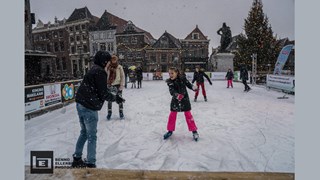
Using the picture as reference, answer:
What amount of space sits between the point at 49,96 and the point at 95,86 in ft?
9.35

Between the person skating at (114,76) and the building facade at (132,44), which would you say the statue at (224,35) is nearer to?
the building facade at (132,44)

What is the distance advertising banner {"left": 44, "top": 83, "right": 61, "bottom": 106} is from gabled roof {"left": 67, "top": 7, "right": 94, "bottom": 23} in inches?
69.1

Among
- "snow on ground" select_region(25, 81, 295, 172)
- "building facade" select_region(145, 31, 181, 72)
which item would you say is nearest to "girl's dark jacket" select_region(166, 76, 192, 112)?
"building facade" select_region(145, 31, 181, 72)

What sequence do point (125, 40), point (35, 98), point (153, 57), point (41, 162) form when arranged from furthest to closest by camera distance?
point (35, 98) < point (153, 57) < point (125, 40) < point (41, 162)

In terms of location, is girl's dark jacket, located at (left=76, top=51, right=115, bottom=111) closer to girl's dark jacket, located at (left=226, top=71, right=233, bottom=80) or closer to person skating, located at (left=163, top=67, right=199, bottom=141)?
person skating, located at (left=163, top=67, right=199, bottom=141)

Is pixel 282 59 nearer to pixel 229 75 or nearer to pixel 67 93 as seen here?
pixel 229 75

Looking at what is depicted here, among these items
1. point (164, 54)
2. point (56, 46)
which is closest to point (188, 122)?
point (164, 54)

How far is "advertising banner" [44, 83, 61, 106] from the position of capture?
432cm

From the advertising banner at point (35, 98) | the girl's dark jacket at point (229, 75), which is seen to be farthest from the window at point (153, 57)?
the advertising banner at point (35, 98)

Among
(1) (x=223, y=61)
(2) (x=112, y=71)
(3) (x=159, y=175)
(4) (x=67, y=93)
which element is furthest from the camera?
(4) (x=67, y=93)

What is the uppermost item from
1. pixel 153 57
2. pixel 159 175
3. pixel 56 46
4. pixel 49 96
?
pixel 56 46

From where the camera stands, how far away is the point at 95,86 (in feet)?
7.29

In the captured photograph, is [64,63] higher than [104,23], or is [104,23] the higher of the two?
[104,23]

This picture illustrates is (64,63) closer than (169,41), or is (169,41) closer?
(169,41)
